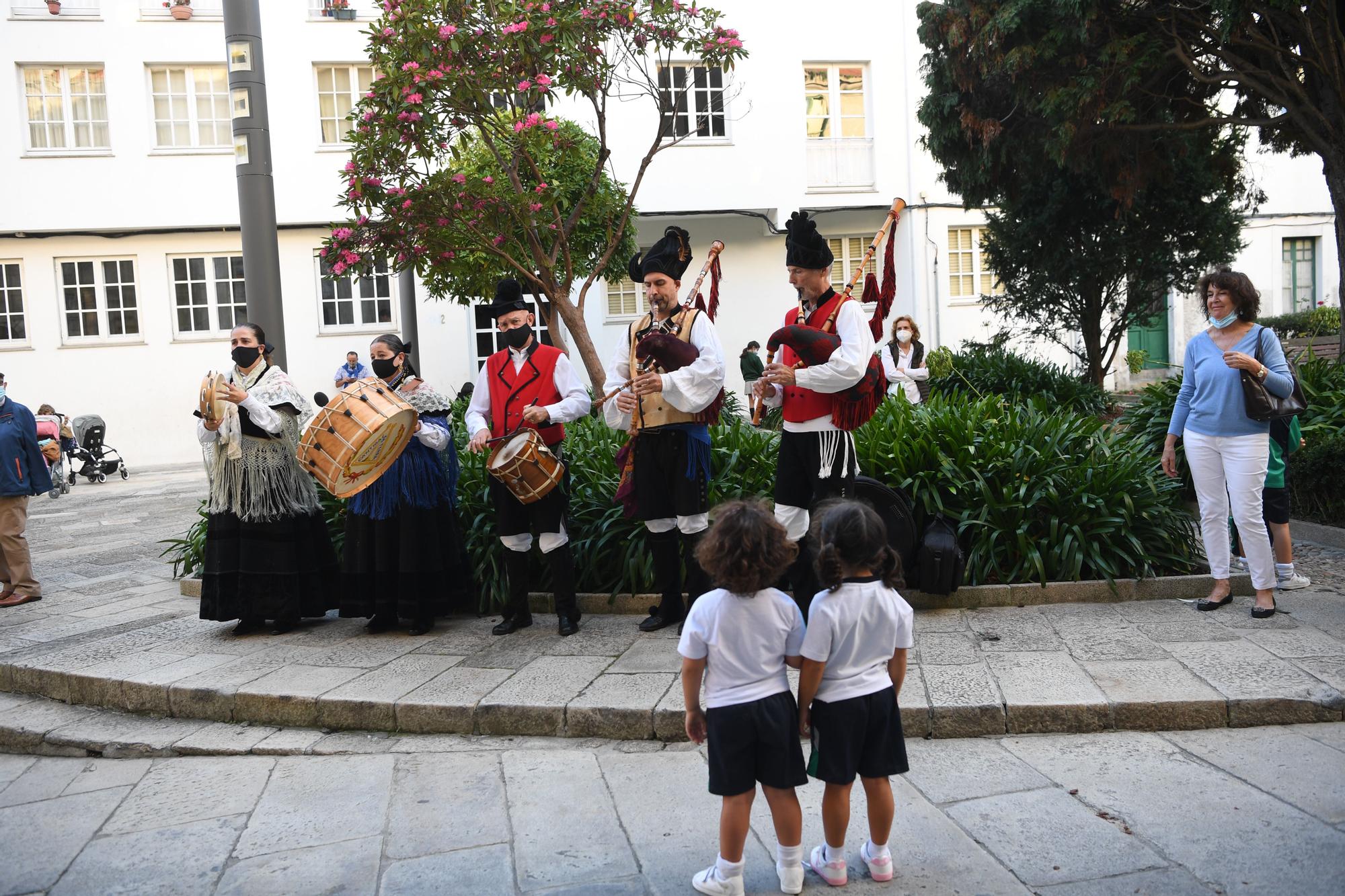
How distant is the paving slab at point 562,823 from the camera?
3.61 meters

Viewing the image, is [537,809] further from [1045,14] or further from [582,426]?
[1045,14]

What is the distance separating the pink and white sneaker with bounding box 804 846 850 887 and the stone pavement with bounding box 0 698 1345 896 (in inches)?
2.7

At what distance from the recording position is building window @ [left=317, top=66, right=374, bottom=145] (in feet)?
69.6

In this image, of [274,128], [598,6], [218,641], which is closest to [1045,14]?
[598,6]

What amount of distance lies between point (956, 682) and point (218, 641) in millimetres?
4359

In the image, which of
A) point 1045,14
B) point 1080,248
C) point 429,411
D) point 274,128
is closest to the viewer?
point 429,411

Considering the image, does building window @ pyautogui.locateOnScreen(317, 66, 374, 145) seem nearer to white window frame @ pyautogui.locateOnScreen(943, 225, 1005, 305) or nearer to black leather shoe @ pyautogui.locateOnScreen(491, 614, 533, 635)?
white window frame @ pyautogui.locateOnScreen(943, 225, 1005, 305)

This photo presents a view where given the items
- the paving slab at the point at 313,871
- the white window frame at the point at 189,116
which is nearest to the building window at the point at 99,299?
the white window frame at the point at 189,116

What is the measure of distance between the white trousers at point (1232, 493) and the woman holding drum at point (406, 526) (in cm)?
437

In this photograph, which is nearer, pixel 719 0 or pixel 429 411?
pixel 429 411

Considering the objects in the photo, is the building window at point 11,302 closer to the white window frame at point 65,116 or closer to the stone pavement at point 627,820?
the white window frame at point 65,116

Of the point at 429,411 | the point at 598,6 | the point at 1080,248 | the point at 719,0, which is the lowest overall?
the point at 429,411

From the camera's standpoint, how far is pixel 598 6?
8.84 meters

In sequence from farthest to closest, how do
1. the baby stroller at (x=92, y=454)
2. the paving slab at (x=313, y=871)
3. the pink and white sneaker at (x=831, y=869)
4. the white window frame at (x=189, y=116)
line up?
1. the white window frame at (x=189, y=116)
2. the baby stroller at (x=92, y=454)
3. the paving slab at (x=313, y=871)
4. the pink and white sneaker at (x=831, y=869)
